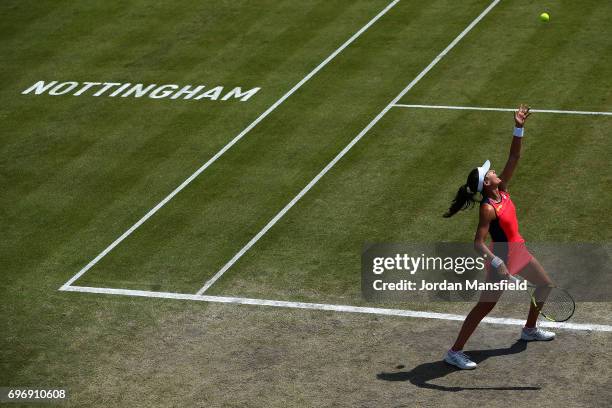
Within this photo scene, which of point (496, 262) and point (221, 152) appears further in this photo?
point (221, 152)

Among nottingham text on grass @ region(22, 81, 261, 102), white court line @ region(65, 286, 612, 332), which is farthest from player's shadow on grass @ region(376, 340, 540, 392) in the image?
nottingham text on grass @ region(22, 81, 261, 102)

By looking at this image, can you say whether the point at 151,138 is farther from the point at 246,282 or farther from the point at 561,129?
the point at 561,129

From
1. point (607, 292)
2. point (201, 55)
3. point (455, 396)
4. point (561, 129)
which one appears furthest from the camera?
point (201, 55)

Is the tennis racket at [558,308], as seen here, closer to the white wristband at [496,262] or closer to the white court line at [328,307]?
the white court line at [328,307]

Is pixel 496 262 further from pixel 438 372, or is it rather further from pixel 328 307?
pixel 328 307

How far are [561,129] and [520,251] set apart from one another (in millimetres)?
8449

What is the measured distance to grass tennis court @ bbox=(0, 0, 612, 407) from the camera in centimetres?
1462

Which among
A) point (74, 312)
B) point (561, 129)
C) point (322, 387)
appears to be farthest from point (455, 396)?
point (561, 129)

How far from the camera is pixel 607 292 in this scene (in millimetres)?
16234

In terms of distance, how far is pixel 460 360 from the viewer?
47.0ft

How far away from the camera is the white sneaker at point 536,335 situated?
14883 millimetres

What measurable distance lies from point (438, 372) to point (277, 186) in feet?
23.0

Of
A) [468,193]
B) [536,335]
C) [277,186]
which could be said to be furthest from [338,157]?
[536,335]

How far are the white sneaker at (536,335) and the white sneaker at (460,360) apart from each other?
3.27 ft
